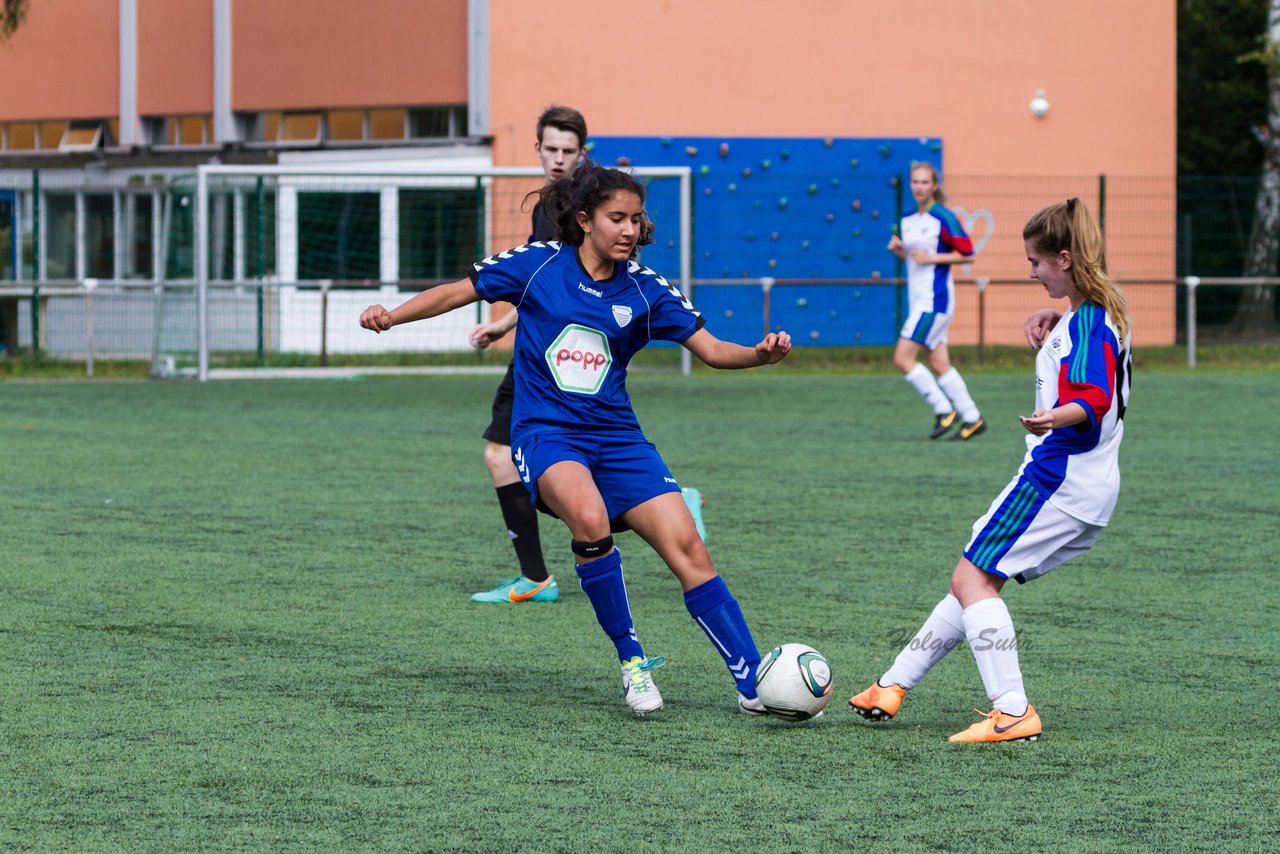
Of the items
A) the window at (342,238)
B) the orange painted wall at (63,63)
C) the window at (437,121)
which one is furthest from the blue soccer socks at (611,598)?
the orange painted wall at (63,63)

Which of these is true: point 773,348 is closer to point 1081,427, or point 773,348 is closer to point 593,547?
point 593,547

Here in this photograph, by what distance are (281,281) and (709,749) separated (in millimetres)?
17492

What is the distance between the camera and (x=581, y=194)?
522cm

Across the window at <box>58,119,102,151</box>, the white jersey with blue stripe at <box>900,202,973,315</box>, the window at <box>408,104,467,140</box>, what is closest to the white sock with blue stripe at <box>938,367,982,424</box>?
the white jersey with blue stripe at <box>900,202,973,315</box>

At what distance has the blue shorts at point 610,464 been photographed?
513cm

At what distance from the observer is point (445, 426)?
47.8 feet

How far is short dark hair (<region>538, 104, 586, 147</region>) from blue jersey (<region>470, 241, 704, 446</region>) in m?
1.67

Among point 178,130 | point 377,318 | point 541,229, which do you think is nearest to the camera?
point 377,318

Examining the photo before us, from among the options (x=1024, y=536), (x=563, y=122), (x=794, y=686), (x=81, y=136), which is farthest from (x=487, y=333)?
(x=81, y=136)

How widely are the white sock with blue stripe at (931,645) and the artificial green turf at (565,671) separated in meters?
0.13

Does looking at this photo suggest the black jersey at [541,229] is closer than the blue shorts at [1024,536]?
No

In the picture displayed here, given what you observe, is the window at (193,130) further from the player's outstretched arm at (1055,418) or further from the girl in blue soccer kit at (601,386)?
the player's outstretched arm at (1055,418)

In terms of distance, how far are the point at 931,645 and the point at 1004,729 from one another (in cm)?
35

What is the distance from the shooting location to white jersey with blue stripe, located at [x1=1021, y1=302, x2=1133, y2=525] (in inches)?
184
